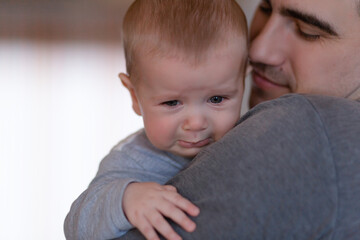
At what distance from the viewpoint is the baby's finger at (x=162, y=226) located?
1.09 metres

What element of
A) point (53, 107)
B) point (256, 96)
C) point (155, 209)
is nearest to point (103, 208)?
point (155, 209)

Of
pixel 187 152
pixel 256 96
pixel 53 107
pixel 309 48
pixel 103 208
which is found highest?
pixel 309 48

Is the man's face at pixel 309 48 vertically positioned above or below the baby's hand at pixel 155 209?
above

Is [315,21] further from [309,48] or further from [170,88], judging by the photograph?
[170,88]

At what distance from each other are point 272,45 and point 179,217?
811mm

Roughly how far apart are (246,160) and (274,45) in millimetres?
729

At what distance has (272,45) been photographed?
170 centimetres

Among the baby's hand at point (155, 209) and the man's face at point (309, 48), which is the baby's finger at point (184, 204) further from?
the man's face at point (309, 48)

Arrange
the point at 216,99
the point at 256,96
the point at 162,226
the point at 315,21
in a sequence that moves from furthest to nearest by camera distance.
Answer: the point at 256,96
the point at 315,21
the point at 216,99
the point at 162,226

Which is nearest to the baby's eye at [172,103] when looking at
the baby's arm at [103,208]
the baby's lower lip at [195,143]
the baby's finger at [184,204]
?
the baby's lower lip at [195,143]

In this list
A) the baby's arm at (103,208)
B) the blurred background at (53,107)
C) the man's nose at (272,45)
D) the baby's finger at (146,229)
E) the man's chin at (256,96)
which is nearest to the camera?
the baby's finger at (146,229)

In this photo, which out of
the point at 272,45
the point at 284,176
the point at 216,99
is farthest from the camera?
the point at 272,45

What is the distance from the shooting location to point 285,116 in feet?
3.64

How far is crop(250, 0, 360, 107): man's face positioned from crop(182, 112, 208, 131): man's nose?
40cm
